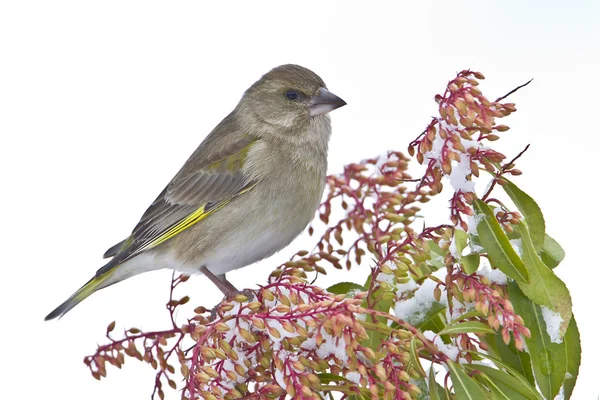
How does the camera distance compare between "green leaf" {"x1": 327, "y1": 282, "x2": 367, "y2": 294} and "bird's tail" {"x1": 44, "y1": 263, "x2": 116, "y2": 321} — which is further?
"bird's tail" {"x1": 44, "y1": 263, "x2": 116, "y2": 321}

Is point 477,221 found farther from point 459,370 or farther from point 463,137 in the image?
point 459,370

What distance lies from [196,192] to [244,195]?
0.32 metres

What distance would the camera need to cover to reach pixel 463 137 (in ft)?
7.84

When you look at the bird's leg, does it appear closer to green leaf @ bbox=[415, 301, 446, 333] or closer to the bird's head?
the bird's head

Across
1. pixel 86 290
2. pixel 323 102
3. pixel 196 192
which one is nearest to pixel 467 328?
pixel 323 102

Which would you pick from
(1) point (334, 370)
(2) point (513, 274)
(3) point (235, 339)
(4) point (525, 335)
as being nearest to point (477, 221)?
(2) point (513, 274)

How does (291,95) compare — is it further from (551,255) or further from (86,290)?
(551,255)

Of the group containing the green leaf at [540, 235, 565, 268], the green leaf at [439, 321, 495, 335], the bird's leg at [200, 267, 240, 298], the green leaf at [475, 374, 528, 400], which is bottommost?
the green leaf at [475, 374, 528, 400]

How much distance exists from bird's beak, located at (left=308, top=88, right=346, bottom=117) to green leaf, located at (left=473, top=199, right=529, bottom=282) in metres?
1.67

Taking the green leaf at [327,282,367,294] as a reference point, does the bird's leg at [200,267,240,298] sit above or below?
above

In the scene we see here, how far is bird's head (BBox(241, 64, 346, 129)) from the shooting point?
420 centimetres

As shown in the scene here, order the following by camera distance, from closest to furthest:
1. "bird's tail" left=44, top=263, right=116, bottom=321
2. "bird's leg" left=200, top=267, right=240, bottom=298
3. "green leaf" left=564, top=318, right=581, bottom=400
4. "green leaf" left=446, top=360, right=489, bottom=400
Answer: "green leaf" left=446, top=360, right=489, bottom=400 < "green leaf" left=564, top=318, right=581, bottom=400 < "bird's leg" left=200, top=267, right=240, bottom=298 < "bird's tail" left=44, top=263, right=116, bottom=321

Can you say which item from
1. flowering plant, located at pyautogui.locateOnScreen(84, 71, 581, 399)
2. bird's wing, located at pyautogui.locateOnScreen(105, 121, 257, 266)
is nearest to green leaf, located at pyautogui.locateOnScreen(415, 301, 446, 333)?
flowering plant, located at pyautogui.locateOnScreen(84, 71, 581, 399)

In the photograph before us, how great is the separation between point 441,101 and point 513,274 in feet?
1.98
